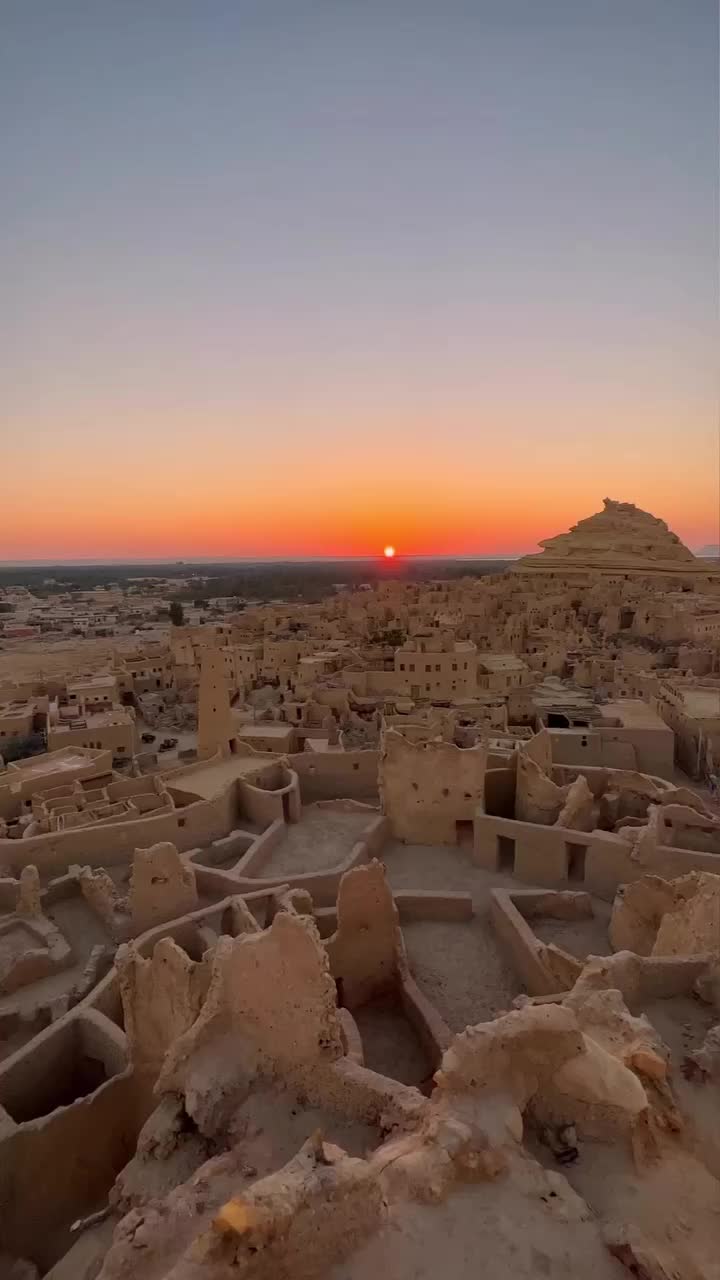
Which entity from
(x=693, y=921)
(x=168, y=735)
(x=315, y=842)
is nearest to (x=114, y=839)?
(x=315, y=842)

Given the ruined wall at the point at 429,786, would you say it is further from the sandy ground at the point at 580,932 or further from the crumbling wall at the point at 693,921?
the crumbling wall at the point at 693,921

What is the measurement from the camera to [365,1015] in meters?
10.9

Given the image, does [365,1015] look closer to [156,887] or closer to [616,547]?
[156,887]

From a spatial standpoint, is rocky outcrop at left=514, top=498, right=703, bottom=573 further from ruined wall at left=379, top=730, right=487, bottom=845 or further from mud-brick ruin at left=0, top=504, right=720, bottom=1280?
ruined wall at left=379, top=730, right=487, bottom=845

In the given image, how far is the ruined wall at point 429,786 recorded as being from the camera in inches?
600

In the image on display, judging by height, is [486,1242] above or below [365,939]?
above

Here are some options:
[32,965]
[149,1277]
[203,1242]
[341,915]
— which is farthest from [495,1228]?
[32,965]

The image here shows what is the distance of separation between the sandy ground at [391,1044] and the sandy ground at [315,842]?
3.88m

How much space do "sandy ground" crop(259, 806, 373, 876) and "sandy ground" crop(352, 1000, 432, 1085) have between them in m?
3.88

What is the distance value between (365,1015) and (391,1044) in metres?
0.73

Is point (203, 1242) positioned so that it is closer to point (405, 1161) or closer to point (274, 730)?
point (405, 1161)

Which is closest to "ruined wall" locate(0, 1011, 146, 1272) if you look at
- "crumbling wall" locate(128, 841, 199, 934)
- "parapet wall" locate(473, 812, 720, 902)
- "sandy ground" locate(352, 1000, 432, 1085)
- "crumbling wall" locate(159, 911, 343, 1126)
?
"crumbling wall" locate(159, 911, 343, 1126)

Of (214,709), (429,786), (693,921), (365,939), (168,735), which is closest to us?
(693,921)

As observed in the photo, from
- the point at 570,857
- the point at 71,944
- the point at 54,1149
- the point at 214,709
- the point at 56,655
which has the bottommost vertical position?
the point at 54,1149
